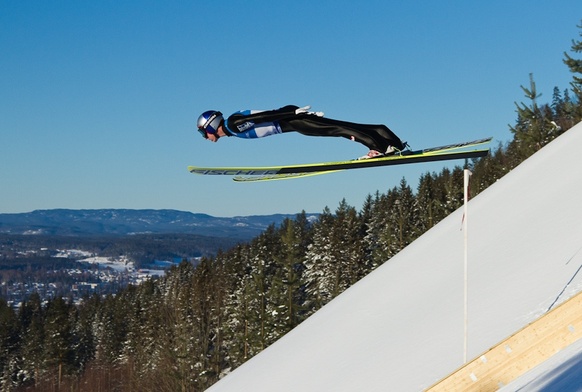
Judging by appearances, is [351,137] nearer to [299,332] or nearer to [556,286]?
[556,286]

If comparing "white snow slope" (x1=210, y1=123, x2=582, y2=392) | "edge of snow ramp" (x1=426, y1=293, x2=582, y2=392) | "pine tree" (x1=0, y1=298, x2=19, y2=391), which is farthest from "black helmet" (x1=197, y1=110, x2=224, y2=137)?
"pine tree" (x1=0, y1=298, x2=19, y2=391)

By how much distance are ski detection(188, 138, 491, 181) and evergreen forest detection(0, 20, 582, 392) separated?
21.0 m

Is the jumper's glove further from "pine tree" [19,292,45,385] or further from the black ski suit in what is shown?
"pine tree" [19,292,45,385]

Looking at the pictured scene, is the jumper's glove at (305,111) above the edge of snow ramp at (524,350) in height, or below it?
above

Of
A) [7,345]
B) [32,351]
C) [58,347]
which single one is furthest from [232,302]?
[7,345]

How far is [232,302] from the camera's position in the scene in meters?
58.6

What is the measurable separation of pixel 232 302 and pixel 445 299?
47403 mm

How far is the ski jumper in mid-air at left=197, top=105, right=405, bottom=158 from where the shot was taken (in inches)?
315

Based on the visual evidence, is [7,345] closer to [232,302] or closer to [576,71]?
[232,302]

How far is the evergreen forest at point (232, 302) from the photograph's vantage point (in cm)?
4188

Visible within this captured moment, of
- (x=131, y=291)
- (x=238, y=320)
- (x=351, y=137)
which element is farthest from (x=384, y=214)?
(x=351, y=137)

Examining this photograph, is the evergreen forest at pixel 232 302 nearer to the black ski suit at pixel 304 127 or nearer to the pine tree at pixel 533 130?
the pine tree at pixel 533 130

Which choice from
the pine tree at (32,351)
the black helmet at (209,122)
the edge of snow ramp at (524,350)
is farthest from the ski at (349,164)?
the pine tree at (32,351)

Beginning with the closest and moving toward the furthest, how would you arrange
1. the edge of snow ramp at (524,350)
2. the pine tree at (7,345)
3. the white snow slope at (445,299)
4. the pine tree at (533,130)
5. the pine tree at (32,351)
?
the edge of snow ramp at (524,350) < the white snow slope at (445,299) < the pine tree at (533,130) < the pine tree at (32,351) < the pine tree at (7,345)
